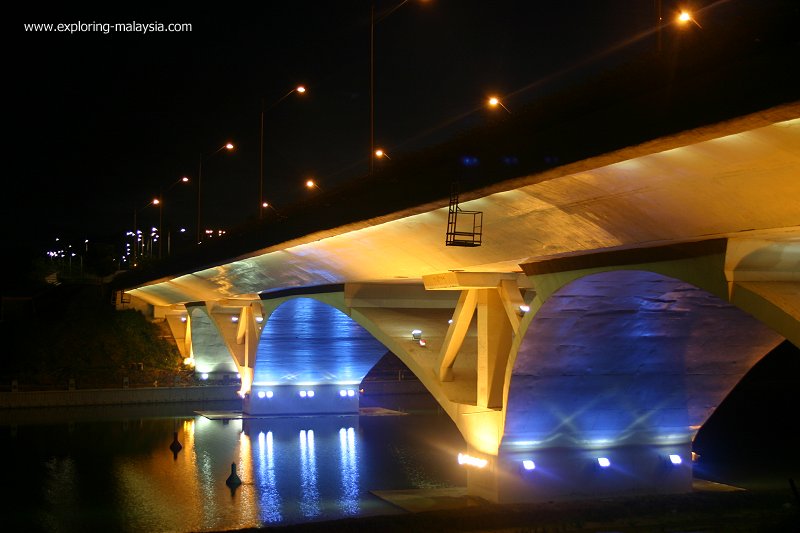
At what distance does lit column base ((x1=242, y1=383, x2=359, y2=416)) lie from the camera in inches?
2261

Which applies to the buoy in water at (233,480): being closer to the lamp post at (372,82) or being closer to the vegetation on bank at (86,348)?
the lamp post at (372,82)

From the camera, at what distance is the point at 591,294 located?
22578mm

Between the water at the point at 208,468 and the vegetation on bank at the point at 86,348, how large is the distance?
12.2 meters

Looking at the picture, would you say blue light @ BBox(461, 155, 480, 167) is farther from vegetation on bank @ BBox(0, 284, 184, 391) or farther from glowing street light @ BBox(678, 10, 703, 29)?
vegetation on bank @ BBox(0, 284, 184, 391)

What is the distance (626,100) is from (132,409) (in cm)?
5626

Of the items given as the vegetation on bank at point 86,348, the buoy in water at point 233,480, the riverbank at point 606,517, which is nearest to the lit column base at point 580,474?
the riverbank at point 606,517

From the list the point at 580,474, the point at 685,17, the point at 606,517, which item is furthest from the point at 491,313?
the point at 685,17

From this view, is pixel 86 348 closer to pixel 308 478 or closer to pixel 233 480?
pixel 308 478

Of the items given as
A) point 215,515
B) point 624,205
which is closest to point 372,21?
point 624,205

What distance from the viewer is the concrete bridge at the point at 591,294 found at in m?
14.4

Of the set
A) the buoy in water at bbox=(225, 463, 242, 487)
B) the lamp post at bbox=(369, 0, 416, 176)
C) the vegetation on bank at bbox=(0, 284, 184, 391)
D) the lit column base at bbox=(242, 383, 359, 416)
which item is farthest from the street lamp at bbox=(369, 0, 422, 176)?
the vegetation on bank at bbox=(0, 284, 184, 391)

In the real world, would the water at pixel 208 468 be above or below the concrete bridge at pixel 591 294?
below

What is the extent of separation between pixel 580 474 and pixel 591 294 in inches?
251

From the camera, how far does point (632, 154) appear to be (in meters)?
13.4
